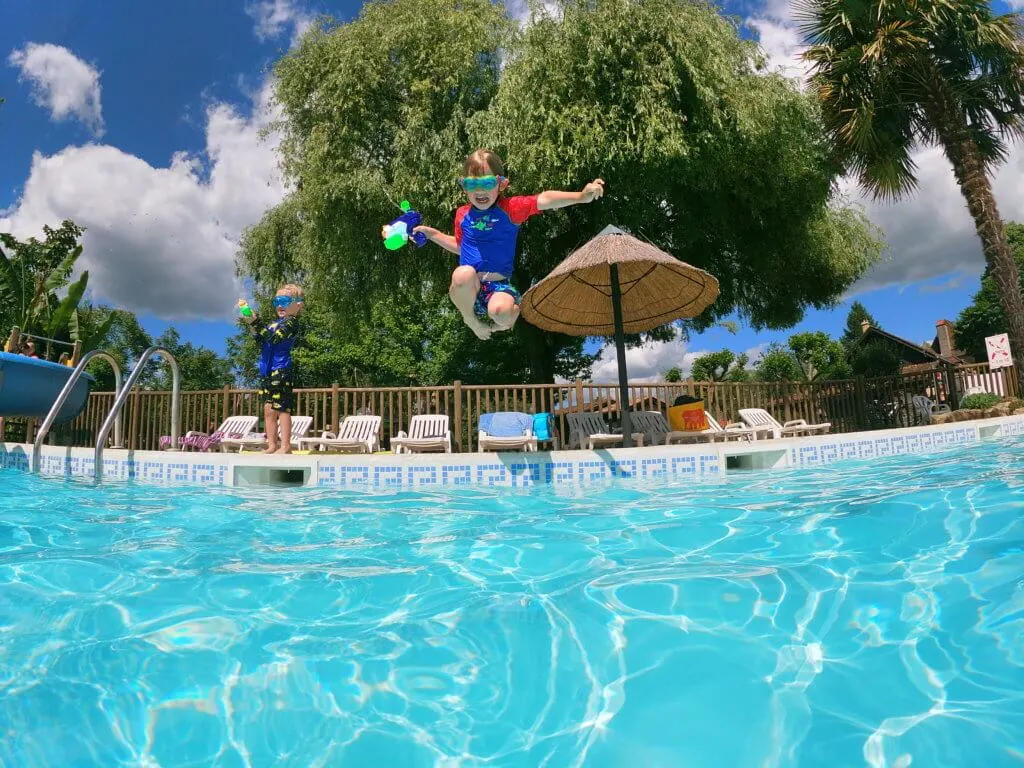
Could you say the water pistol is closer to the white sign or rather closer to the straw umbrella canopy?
the straw umbrella canopy

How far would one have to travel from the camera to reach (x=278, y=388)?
753 centimetres

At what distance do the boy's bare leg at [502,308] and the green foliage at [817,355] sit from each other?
39325 millimetres

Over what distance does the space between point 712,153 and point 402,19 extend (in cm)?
790

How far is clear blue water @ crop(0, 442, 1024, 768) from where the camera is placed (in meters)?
1.61

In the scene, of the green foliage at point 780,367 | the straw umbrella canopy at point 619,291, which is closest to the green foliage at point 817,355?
the green foliage at point 780,367

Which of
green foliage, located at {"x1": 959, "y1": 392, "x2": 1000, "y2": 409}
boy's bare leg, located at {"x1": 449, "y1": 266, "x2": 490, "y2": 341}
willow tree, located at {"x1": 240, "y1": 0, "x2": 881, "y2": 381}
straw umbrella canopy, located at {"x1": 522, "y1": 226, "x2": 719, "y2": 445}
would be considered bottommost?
green foliage, located at {"x1": 959, "y1": 392, "x2": 1000, "y2": 409}

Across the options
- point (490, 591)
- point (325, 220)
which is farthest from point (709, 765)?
point (325, 220)

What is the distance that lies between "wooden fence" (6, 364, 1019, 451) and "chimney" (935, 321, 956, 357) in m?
32.0

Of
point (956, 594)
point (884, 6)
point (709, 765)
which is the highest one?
point (884, 6)

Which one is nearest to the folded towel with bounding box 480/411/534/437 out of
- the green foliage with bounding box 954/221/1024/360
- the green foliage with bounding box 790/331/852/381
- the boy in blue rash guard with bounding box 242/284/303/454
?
the boy in blue rash guard with bounding box 242/284/303/454

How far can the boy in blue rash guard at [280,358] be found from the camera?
297 inches

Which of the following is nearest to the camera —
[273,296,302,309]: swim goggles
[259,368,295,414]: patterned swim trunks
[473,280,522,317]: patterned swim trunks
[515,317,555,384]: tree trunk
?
[473,280,522,317]: patterned swim trunks

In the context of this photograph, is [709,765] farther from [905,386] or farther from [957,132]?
[905,386]

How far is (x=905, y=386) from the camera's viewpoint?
15742mm
